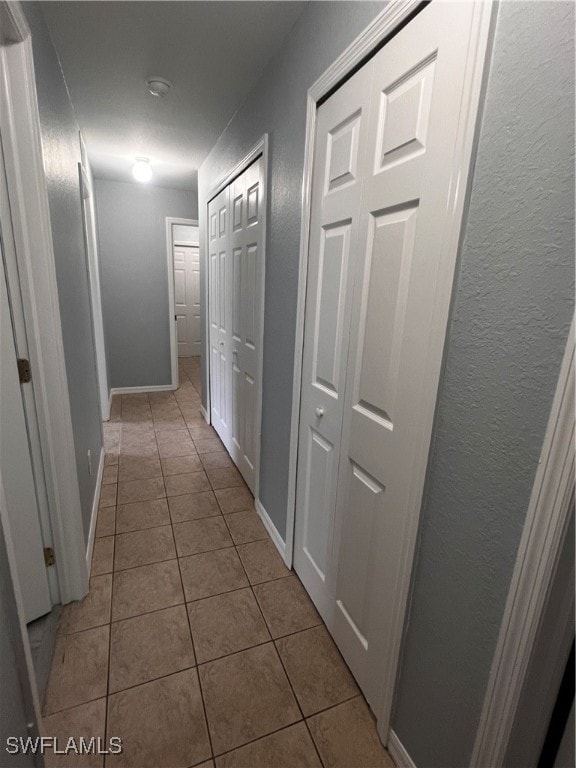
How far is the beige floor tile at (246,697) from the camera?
1.23 meters

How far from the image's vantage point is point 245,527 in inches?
89.0

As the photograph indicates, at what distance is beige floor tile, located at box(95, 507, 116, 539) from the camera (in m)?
2.17

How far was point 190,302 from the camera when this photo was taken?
22.5 feet

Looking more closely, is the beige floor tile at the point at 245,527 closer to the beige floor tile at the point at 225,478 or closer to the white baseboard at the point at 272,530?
the white baseboard at the point at 272,530

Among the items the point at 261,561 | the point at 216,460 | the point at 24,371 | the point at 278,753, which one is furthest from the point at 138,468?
the point at 278,753

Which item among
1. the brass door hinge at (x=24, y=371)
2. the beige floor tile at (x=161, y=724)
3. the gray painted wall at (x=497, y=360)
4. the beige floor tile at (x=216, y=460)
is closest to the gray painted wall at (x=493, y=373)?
the gray painted wall at (x=497, y=360)

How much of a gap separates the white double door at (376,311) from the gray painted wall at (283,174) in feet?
0.56

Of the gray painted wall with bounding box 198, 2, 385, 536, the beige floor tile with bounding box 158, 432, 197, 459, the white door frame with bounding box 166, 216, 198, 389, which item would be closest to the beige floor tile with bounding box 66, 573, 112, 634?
the gray painted wall with bounding box 198, 2, 385, 536

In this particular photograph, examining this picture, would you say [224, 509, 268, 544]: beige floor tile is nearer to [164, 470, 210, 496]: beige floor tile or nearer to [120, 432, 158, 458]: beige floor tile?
[164, 470, 210, 496]: beige floor tile

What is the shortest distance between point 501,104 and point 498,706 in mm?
1241

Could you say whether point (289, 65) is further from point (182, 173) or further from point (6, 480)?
point (182, 173)

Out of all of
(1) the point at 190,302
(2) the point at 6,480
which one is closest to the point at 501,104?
(2) the point at 6,480

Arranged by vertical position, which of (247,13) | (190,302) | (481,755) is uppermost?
(247,13)

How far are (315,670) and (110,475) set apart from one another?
2.02 m
